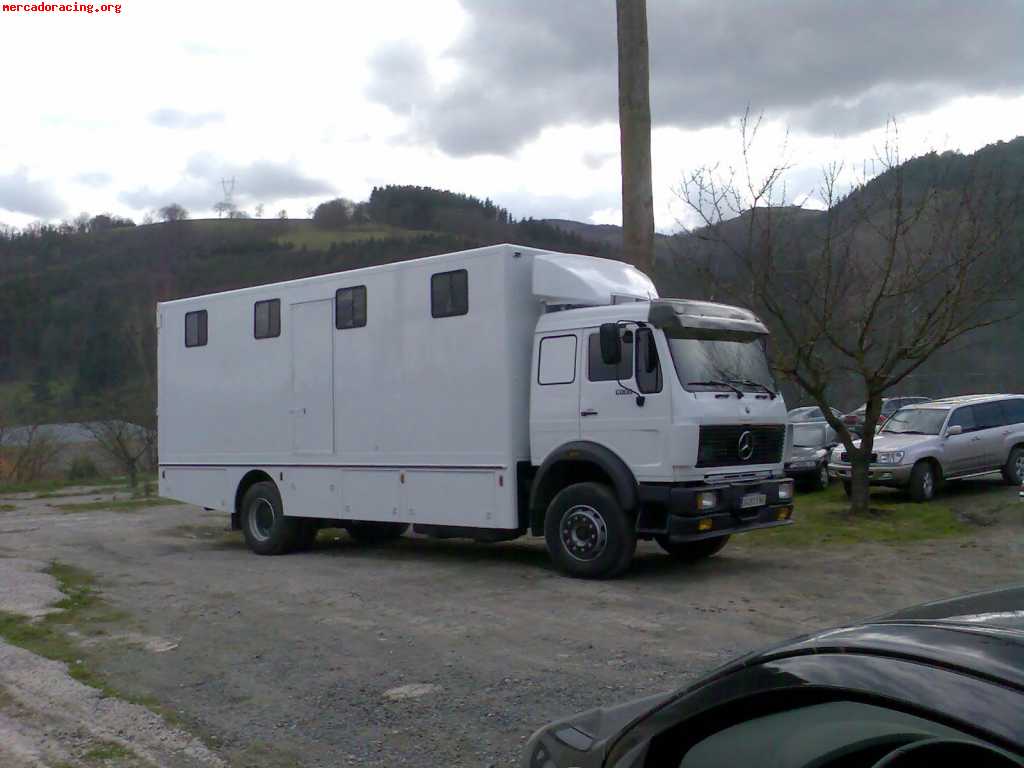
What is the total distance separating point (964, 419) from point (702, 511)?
384 inches

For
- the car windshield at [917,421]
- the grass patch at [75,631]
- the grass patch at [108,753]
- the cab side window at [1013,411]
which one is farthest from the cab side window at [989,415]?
the grass patch at [108,753]

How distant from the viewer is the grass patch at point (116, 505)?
22.2 metres

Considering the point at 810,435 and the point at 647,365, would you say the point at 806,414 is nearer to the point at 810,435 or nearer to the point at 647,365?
the point at 810,435

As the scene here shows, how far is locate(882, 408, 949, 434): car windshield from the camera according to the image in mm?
17203

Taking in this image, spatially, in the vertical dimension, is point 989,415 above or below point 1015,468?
above

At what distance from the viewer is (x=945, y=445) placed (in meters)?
16.8

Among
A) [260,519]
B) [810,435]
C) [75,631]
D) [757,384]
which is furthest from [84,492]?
[757,384]

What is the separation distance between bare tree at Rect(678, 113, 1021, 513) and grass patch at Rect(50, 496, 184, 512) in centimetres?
1418

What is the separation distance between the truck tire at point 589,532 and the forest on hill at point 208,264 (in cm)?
642

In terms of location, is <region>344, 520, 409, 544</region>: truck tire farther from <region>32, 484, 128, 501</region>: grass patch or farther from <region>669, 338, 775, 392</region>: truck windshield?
<region>32, 484, 128, 501</region>: grass patch

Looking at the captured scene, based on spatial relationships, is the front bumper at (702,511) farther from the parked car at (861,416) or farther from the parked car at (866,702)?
the parked car at (861,416)

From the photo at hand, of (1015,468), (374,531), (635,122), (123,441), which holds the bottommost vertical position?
(374,531)

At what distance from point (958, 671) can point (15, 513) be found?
23763mm

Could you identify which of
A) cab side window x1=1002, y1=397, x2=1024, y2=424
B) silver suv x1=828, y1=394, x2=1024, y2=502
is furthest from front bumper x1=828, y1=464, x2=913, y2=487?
cab side window x1=1002, y1=397, x2=1024, y2=424
